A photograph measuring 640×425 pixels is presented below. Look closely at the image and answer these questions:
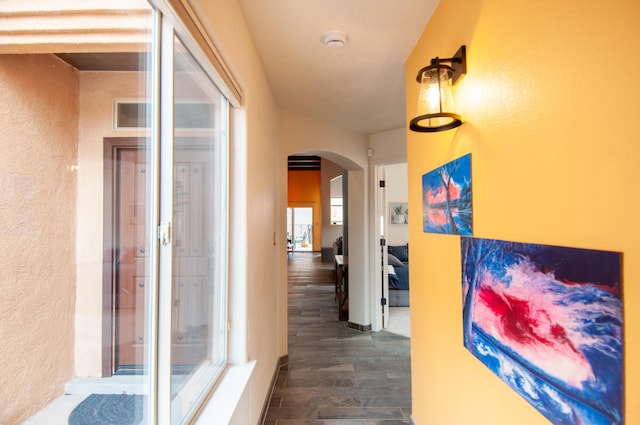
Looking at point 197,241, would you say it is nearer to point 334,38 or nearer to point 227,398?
point 227,398

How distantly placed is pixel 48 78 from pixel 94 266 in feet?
1.62

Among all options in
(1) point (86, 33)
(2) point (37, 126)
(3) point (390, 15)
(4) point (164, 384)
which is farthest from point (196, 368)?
(3) point (390, 15)

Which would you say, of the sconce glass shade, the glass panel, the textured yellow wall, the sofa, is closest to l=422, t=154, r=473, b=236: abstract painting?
the textured yellow wall

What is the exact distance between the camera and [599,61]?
70 cm

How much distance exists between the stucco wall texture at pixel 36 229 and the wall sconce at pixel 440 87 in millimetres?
1301

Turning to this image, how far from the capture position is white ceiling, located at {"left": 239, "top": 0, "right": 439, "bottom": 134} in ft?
5.41

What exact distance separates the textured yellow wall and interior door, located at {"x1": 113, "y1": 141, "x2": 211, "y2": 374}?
4.02 feet

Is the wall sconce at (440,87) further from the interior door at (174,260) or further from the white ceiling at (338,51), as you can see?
the interior door at (174,260)

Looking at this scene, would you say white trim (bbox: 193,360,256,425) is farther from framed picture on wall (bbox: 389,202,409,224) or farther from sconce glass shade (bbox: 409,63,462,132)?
framed picture on wall (bbox: 389,202,409,224)

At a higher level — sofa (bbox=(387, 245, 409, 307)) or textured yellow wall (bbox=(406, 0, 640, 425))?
textured yellow wall (bbox=(406, 0, 640, 425))

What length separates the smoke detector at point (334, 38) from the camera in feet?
6.06

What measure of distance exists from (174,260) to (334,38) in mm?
1599

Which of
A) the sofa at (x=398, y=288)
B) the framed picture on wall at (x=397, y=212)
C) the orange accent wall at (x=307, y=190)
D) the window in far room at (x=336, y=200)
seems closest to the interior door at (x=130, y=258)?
the sofa at (x=398, y=288)

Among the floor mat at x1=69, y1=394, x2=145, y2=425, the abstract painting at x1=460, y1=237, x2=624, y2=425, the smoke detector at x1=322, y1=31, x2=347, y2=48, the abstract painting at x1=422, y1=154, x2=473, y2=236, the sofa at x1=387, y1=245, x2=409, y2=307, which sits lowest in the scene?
the sofa at x1=387, y1=245, x2=409, y2=307
